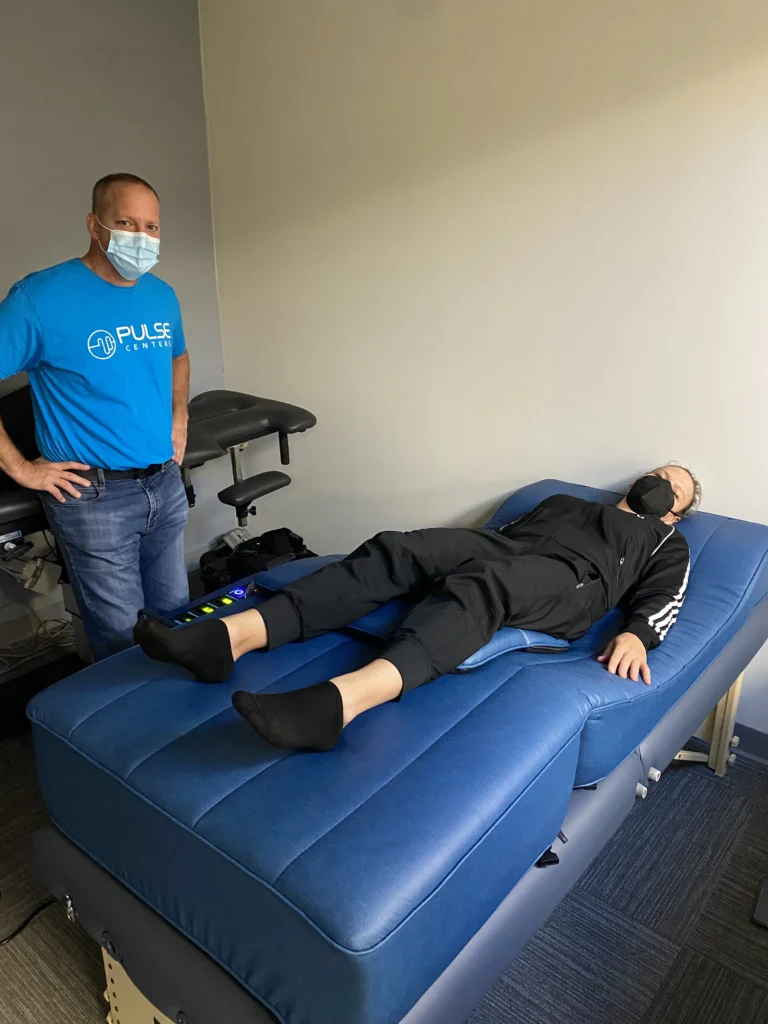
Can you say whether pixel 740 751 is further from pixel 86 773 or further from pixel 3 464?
pixel 3 464

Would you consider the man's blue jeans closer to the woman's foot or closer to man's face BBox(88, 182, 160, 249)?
man's face BBox(88, 182, 160, 249)

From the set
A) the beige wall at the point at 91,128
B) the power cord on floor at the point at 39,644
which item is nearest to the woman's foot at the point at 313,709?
the power cord on floor at the point at 39,644

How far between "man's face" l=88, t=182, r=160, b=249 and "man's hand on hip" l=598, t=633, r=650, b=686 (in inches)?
54.2

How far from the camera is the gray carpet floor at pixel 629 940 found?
4.84 ft

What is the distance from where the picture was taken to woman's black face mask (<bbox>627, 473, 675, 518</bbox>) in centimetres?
196

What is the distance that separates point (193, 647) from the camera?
144 cm

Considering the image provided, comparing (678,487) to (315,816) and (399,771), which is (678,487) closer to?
(399,771)

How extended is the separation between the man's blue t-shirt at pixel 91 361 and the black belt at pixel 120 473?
0.05ft

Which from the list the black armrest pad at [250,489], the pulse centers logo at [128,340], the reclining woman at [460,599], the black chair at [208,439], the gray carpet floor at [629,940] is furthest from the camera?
the black armrest pad at [250,489]

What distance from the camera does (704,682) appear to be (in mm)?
1771

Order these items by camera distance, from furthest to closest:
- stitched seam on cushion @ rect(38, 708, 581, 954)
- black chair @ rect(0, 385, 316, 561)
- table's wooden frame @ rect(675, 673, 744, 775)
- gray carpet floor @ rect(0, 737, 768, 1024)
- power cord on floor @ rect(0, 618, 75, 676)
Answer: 1. power cord on floor @ rect(0, 618, 75, 676)
2. table's wooden frame @ rect(675, 673, 744, 775)
3. black chair @ rect(0, 385, 316, 561)
4. gray carpet floor @ rect(0, 737, 768, 1024)
5. stitched seam on cushion @ rect(38, 708, 581, 954)

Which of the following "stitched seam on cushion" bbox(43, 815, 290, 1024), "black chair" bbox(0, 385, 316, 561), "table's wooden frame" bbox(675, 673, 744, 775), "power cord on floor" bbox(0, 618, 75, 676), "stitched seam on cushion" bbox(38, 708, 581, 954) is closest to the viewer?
"stitched seam on cushion" bbox(38, 708, 581, 954)

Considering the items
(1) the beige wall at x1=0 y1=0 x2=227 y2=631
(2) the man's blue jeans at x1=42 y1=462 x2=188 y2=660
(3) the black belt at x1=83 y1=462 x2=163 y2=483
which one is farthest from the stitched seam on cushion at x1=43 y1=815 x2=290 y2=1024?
(1) the beige wall at x1=0 y1=0 x2=227 y2=631

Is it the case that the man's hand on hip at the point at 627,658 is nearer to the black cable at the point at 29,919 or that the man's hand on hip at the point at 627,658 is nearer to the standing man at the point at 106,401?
the standing man at the point at 106,401
